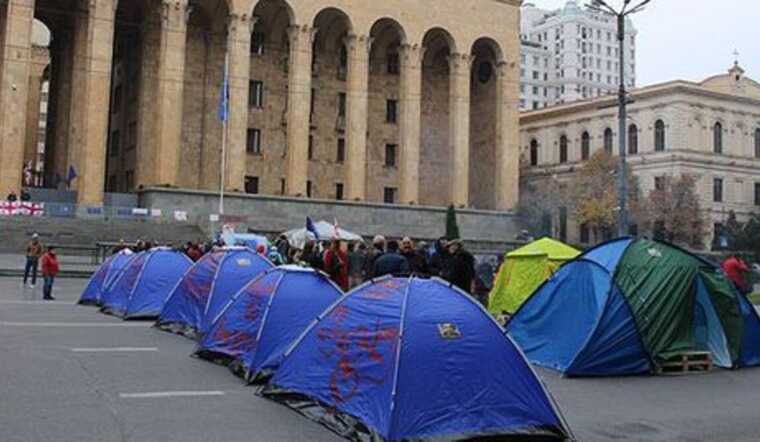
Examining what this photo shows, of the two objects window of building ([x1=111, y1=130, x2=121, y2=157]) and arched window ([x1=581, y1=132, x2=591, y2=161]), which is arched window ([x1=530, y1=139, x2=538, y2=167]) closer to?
arched window ([x1=581, y1=132, x2=591, y2=161])

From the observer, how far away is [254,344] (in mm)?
10648

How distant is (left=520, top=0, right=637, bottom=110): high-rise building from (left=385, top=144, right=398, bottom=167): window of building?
7512 cm

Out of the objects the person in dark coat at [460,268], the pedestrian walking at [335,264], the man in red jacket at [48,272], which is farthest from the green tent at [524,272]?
the man in red jacket at [48,272]

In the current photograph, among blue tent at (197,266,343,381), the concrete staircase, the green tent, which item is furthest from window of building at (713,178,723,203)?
blue tent at (197,266,343,381)

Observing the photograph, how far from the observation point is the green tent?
1800 cm

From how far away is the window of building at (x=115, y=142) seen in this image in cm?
5266

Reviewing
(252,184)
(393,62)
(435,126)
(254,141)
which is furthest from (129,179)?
(435,126)

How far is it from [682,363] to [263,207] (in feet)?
111

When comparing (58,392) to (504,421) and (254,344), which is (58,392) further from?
(504,421)

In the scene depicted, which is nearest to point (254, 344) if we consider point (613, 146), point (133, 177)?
point (133, 177)

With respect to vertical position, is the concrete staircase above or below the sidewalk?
above

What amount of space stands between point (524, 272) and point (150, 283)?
28.3 feet

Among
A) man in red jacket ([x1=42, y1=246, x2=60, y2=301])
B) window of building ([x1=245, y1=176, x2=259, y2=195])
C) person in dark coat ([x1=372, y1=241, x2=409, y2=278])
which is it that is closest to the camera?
person in dark coat ([x1=372, y1=241, x2=409, y2=278])

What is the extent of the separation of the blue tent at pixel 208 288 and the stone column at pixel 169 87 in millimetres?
28010
